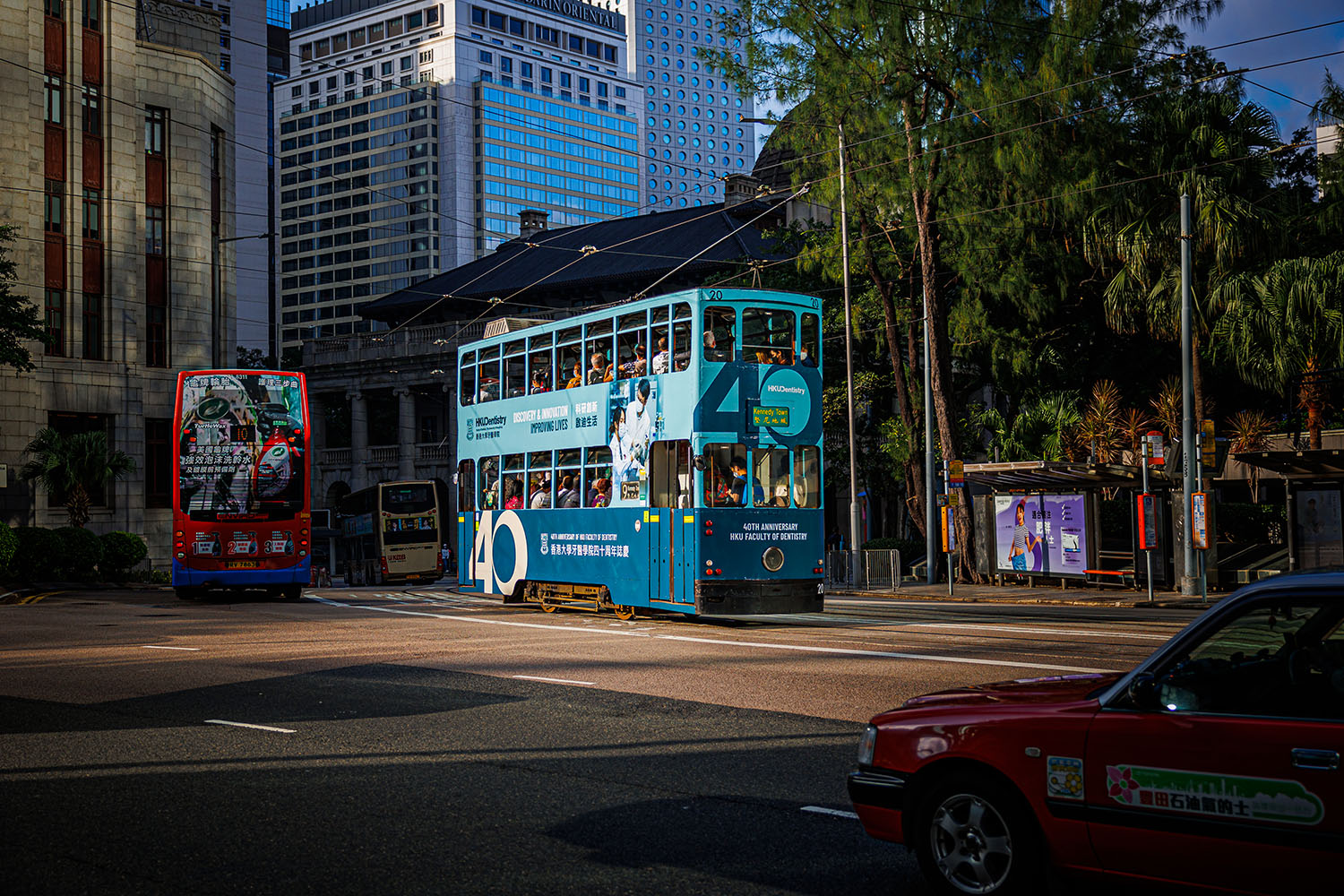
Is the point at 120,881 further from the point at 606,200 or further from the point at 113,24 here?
the point at 606,200

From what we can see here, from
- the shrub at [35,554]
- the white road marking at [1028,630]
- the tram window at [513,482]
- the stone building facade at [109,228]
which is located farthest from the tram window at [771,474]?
the stone building facade at [109,228]

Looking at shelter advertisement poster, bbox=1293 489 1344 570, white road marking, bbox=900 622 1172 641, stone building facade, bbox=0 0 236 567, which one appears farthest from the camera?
stone building facade, bbox=0 0 236 567

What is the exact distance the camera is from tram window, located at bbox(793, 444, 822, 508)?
18922 millimetres

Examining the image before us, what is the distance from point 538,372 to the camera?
22.0 meters

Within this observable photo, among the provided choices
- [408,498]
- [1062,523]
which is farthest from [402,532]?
[1062,523]

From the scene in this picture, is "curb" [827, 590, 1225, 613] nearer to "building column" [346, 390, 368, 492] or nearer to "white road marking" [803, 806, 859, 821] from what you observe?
"white road marking" [803, 806, 859, 821]

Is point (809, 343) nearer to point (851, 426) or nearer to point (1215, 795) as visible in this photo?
point (851, 426)

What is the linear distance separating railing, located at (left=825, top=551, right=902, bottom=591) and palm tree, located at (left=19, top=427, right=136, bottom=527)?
22499mm

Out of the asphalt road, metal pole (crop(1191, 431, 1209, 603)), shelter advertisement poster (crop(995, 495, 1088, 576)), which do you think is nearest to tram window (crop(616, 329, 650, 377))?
the asphalt road

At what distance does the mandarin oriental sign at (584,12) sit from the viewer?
16275 centimetres

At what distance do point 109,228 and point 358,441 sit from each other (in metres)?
25.7

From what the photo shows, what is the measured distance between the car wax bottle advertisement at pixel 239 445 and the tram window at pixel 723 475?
12.5 m

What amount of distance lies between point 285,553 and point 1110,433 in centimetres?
1980

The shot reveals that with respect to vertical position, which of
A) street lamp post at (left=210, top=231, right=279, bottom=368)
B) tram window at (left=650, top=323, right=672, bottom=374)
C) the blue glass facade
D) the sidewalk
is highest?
the blue glass facade
